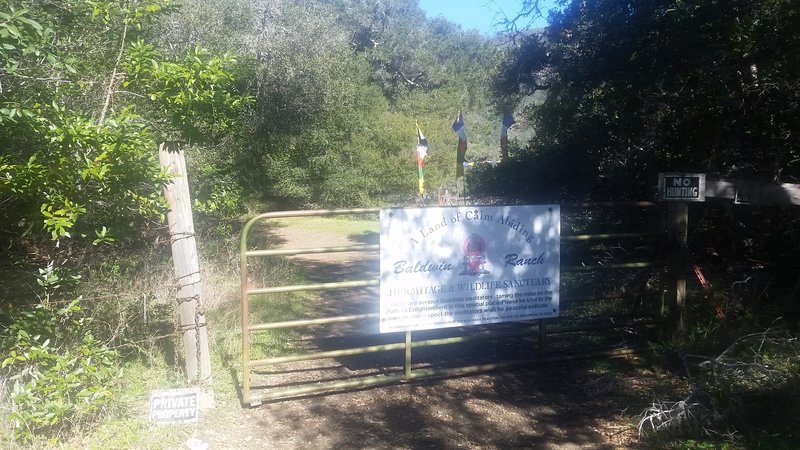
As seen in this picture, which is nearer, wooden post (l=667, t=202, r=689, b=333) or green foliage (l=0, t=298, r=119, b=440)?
green foliage (l=0, t=298, r=119, b=440)

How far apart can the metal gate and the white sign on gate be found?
17cm

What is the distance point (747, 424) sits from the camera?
200 inches

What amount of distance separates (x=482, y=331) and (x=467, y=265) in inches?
91.6

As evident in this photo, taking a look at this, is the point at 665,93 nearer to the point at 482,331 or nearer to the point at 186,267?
the point at 482,331

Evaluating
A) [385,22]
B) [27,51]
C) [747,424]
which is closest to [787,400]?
[747,424]

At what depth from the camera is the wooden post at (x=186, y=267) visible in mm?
5836

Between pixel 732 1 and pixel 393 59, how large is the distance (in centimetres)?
3227

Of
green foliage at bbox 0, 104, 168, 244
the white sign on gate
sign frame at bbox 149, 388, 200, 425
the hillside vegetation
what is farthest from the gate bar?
green foliage at bbox 0, 104, 168, 244

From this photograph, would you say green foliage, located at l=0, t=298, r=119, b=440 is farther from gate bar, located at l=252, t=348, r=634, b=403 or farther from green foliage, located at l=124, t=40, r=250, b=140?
green foliage, located at l=124, t=40, r=250, b=140

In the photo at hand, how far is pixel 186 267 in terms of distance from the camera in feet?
19.5

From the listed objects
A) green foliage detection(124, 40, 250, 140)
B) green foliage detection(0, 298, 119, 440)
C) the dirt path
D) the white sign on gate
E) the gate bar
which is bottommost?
the dirt path

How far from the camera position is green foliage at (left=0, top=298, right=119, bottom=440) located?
15.5ft

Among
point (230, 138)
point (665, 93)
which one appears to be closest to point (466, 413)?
point (665, 93)

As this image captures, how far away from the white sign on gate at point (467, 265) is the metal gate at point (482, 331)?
0.17 m
